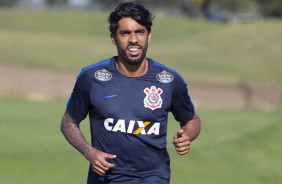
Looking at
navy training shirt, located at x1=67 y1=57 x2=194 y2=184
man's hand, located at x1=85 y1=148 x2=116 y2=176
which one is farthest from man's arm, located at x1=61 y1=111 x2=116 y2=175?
navy training shirt, located at x1=67 y1=57 x2=194 y2=184

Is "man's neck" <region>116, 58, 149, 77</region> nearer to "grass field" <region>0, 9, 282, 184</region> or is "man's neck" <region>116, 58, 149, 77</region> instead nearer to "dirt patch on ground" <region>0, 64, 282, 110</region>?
"grass field" <region>0, 9, 282, 184</region>

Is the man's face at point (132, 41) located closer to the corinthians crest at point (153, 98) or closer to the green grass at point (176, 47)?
the corinthians crest at point (153, 98)

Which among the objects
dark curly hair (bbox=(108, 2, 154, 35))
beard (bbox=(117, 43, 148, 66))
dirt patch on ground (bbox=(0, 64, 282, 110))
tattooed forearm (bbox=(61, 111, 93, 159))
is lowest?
dirt patch on ground (bbox=(0, 64, 282, 110))

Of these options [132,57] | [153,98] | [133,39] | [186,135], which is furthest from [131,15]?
[186,135]

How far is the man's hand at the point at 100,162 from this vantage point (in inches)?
244

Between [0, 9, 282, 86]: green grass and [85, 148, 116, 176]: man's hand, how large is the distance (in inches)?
950

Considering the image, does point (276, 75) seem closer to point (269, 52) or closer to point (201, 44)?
point (269, 52)

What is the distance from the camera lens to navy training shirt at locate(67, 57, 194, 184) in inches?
257

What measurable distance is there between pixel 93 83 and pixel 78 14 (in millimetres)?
49472

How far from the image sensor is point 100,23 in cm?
5359

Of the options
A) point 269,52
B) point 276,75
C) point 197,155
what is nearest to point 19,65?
point 276,75

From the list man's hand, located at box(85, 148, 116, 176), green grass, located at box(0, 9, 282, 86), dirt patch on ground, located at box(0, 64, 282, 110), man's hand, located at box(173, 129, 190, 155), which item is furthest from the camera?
green grass, located at box(0, 9, 282, 86)

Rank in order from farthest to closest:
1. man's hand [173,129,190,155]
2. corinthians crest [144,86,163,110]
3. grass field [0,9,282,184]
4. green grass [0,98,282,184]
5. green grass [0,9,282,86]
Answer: green grass [0,9,282,86], grass field [0,9,282,184], green grass [0,98,282,184], corinthians crest [144,86,163,110], man's hand [173,129,190,155]

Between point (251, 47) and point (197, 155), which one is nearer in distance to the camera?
point (197, 155)
